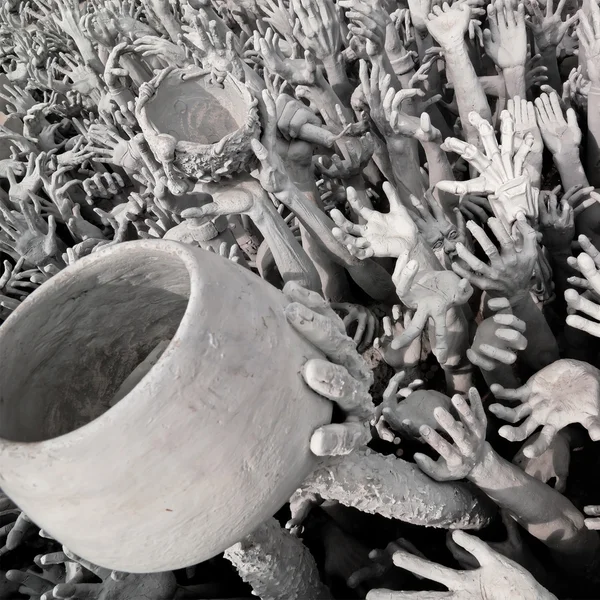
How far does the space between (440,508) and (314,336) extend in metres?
0.40

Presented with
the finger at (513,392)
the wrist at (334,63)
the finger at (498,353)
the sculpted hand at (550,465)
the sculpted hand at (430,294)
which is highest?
the wrist at (334,63)

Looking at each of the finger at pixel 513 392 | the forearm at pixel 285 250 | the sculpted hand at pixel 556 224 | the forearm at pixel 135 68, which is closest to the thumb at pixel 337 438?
the finger at pixel 513 392

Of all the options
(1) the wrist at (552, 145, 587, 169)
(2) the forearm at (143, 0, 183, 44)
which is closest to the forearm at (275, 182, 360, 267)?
(1) the wrist at (552, 145, 587, 169)

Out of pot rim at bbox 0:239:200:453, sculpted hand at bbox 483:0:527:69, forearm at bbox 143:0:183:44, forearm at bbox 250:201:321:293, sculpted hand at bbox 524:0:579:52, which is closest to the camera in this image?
pot rim at bbox 0:239:200:453

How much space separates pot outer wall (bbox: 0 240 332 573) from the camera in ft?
1.41

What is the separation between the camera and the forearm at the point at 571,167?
47.0 inches

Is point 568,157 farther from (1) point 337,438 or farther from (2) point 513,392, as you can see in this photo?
(1) point 337,438

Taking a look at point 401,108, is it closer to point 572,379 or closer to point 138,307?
point 572,379

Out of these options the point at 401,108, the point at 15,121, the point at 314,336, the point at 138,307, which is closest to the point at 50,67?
the point at 15,121

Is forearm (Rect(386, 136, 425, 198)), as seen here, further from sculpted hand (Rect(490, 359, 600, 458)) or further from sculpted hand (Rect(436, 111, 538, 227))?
sculpted hand (Rect(490, 359, 600, 458))

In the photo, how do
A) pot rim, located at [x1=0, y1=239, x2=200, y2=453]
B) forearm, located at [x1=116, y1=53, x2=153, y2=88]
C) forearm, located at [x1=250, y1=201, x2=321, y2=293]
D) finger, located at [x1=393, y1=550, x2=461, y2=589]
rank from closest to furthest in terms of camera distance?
pot rim, located at [x1=0, y1=239, x2=200, y2=453], finger, located at [x1=393, y1=550, x2=461, y2=589], forearm, located at [x1=250, y1=201, x2=321, y2=293], forearm, located at [x1=116, y1=53, x2=153, y2=88]

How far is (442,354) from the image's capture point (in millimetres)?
926

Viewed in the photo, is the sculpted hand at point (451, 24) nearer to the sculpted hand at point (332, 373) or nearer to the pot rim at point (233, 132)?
the pot rim at point (233, 132)

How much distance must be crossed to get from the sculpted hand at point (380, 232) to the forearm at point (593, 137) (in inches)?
24.9
